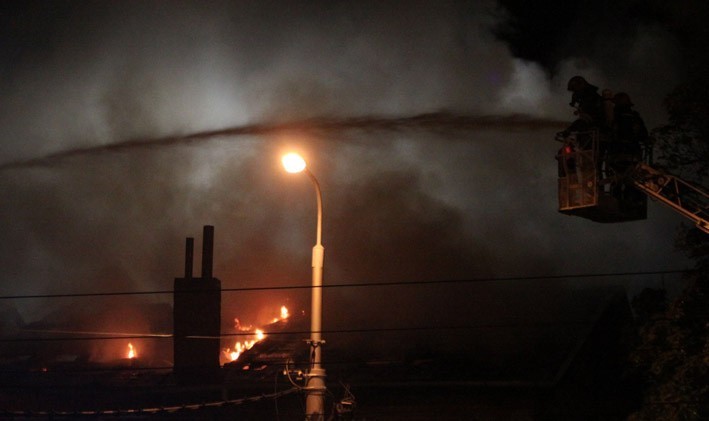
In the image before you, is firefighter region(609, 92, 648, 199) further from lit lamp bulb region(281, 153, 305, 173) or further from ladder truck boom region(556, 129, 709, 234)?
lit lamp bulb region(281, 153, 305, 173)

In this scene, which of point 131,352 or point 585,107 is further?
point 131,352

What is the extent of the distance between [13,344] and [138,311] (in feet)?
26.7

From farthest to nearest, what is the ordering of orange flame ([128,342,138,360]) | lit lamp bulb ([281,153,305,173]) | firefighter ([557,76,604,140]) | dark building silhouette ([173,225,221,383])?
orange flame ([128,342,138,360]), dark building silhouette ([173,225,221,383]), firefighter ([557,76,604,140]), lit lamp bulb ([281,153,305,173])

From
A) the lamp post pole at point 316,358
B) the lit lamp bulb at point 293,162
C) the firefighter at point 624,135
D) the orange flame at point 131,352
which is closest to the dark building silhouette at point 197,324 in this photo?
the orange flame at point 131,352

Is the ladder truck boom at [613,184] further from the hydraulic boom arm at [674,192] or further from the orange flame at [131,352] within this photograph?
the orange flame at [131,352]

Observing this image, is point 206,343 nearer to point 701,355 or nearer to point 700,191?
point 701,355

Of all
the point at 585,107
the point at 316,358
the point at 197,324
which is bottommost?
the point at 197,324

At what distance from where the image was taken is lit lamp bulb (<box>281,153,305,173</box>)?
39.1 ft

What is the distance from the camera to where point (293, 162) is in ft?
39.2

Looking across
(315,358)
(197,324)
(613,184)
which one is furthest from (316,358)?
(197,324)

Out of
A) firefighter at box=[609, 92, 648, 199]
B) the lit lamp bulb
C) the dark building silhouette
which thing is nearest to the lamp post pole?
the lit lamp bulb

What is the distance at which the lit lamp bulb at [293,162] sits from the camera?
11.9 meters

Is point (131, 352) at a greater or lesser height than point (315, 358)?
lesser

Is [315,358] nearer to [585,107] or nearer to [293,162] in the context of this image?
[293,162]
